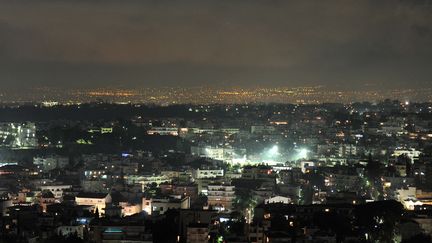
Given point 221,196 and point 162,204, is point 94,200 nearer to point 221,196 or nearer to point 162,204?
point 162,204

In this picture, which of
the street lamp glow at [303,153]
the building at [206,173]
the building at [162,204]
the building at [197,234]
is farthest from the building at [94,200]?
the street lamp glow at [303,153]

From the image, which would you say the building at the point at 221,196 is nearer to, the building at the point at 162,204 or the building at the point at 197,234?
the building at the point at 162,204

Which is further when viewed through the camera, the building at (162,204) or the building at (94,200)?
the building at (94,200)

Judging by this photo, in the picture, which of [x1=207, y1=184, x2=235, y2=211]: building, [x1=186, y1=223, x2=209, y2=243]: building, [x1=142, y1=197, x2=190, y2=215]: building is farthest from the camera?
[x1=207, y1=184, x2=235, y2=211]: building

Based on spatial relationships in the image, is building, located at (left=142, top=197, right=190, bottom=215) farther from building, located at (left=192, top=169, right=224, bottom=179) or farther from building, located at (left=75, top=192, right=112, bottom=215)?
building, located at (left=192, top=169, right=224, bottom=179)

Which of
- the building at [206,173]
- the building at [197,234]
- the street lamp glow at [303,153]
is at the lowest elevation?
the building at [197,234]

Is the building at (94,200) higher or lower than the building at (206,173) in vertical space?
lower

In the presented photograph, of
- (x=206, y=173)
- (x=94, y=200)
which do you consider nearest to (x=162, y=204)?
(x=94, y=200)

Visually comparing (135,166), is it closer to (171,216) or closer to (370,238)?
(171,216)

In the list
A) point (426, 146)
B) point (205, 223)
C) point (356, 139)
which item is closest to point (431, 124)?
point (356, 139)

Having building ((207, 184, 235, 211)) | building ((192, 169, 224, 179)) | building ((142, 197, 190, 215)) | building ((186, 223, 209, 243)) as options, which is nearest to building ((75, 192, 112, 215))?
building ((142, 197, 190, 215))

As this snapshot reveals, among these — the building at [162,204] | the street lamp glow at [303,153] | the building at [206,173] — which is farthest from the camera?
the street lamp glow at [303,153]
